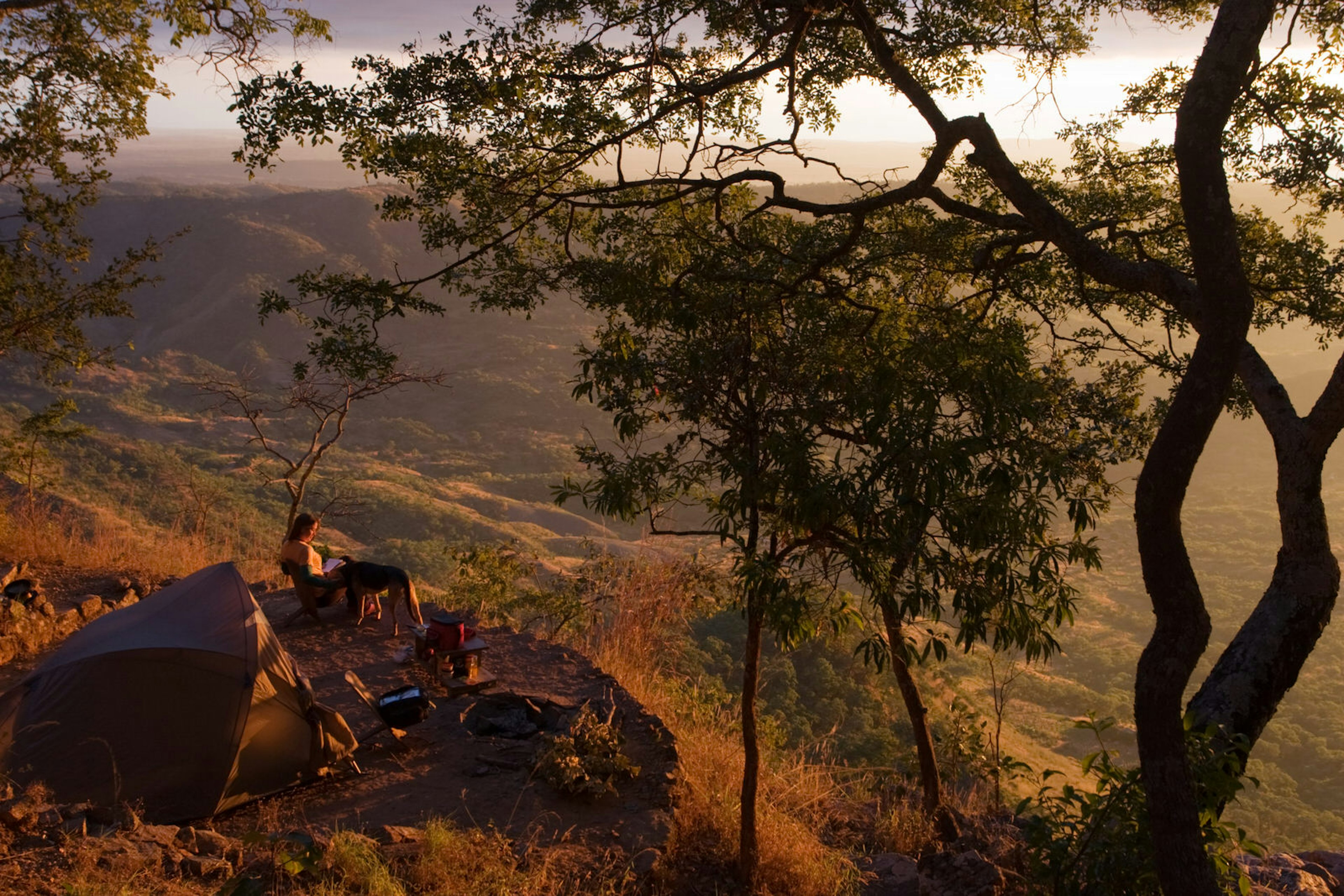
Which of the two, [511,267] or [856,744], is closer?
[511,267]

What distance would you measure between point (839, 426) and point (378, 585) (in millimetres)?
5708

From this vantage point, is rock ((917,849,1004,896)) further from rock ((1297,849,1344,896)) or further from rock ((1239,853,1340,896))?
rock ((1297,849,1344,896))

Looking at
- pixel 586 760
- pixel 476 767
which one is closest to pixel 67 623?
pixel 476 767

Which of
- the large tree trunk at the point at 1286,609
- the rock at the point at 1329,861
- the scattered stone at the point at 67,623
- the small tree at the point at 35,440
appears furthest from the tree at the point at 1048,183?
the small tree at the point at 35,440

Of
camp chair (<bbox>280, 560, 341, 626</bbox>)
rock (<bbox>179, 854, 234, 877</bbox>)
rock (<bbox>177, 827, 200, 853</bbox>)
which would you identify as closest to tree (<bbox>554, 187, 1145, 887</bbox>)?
rock (<bbox>179, 854, 234, 877</bbox>)

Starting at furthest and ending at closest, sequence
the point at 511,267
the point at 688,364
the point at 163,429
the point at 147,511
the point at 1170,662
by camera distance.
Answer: the point at 163,429
the point at 147,511
the point at 511,267
the point at 688,364
the point at 1170,662

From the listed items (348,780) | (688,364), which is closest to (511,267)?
(688,364)

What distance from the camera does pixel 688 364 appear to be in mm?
4527

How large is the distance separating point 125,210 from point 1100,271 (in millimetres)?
87342

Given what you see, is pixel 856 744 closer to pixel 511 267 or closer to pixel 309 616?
pixel 309 616

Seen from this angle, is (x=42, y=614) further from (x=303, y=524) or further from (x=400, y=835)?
(x=400, y=835)

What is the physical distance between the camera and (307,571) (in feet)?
27.1

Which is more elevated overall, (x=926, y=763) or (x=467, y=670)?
(x=926, y=763)

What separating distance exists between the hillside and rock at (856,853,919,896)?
1509mm
